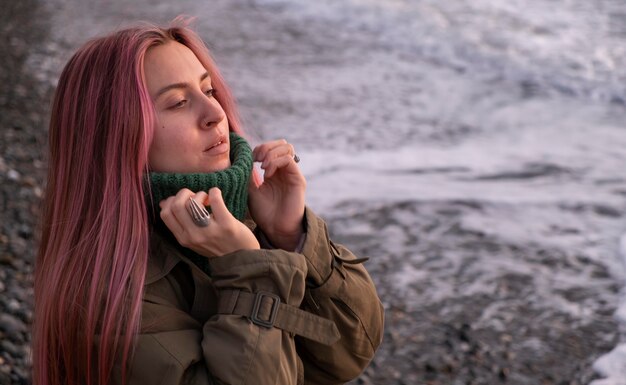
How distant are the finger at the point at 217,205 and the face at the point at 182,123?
0.19 meters

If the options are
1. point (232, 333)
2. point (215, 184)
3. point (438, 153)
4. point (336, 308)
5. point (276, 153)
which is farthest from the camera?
point (438, 153)

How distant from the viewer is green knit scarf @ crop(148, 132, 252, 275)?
2.50m

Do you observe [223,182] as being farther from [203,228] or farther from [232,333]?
[232,333]

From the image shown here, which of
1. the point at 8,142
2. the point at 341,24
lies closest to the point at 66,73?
the point at 8,142

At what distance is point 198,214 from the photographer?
7.82ft

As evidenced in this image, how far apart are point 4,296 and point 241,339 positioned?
2.92m

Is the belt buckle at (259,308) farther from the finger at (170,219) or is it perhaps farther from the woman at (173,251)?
the finger at (170,219)

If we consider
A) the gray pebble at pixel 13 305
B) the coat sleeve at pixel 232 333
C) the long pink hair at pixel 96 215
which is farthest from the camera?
the gray pebble at pixel 13 305

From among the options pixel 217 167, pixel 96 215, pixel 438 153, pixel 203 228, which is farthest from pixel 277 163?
pixel 438 153

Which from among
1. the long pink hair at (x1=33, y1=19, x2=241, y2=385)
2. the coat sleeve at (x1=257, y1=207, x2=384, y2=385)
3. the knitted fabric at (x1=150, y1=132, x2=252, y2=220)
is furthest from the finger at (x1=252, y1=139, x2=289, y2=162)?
the long pink hair at (x1=33, y1=19, x2=241, y2=385)

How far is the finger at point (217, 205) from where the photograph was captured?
7.91ft

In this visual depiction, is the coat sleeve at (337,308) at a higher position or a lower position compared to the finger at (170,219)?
lower

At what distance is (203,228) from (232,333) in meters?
0.29

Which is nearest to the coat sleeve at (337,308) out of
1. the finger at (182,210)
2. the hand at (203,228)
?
the hand at (203,228)
